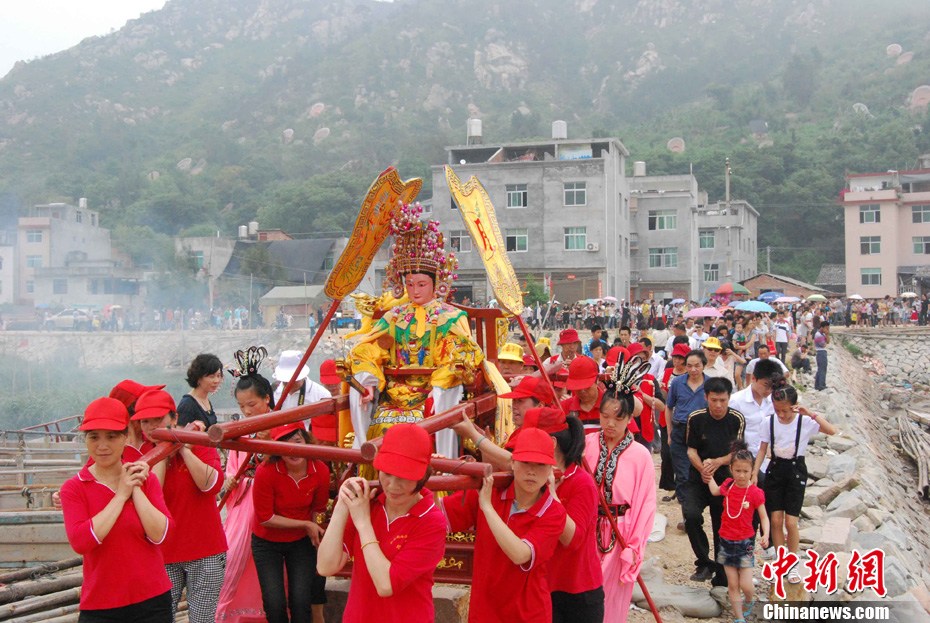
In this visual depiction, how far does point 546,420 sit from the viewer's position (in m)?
4.50

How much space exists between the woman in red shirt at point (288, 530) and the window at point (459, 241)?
37871 millimetres

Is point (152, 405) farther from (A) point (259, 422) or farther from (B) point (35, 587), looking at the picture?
(B) point (35, 587)

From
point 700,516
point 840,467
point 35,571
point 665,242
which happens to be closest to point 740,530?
point 700,516

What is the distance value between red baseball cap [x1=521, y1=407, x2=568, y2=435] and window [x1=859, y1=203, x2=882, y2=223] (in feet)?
179

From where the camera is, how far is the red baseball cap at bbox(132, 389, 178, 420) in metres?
4.88

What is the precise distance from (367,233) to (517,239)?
124 feet

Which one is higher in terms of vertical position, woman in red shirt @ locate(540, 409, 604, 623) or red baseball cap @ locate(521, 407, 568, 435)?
red baseball cap @ locate(521, 407, 568, 435)

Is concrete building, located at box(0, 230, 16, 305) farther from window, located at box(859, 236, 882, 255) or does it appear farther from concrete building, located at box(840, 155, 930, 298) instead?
window, located at box(859, 236, 882, 255)

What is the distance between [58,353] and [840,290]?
48.7 metres

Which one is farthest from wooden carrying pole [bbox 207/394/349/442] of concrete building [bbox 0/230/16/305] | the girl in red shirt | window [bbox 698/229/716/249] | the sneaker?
window [bbox 698/229/716/249]

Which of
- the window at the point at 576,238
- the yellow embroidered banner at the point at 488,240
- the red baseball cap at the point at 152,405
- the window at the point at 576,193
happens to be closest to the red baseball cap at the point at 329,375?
the yellow embroidered banner at the point at 488,240

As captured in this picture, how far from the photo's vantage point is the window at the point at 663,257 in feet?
167

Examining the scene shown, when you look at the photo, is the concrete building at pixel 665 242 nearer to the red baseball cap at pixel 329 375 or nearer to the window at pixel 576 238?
the window at pixel 576 238

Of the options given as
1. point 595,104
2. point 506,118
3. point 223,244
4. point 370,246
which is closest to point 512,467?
point 370,246
